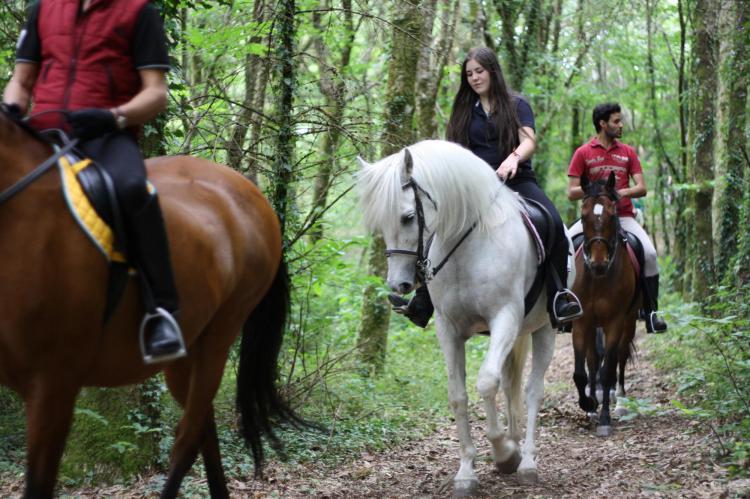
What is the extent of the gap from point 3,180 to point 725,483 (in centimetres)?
469

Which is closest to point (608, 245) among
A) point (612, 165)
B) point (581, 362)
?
point (612, 165)

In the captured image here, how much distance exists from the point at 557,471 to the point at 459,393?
1399 millimetres

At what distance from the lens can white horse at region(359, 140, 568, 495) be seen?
554cm

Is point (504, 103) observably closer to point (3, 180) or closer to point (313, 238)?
point (313, 238)

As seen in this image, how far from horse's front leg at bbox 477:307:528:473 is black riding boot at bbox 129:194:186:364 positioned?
258 centimetres

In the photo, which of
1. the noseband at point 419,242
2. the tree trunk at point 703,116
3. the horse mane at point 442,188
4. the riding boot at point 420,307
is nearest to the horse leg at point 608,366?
the riding boot at point 420,307

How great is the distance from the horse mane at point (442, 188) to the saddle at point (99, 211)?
2161 mm

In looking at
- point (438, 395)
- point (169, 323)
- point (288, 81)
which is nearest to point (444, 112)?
point (438, 395)

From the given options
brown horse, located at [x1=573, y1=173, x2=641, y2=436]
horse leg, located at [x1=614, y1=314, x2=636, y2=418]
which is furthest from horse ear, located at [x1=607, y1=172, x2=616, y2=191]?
horse leg, located at [x1=614, y1=314, x2=636, y2=418]

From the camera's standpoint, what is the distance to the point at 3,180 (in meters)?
3.50

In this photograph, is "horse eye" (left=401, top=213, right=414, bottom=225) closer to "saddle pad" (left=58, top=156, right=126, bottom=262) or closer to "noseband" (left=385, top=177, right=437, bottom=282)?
"noseband" (left=385, top=177, right=437, bottom=282)

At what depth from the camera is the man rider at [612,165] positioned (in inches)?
373

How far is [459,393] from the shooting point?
6.24 meters

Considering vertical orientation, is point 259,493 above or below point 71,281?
below
